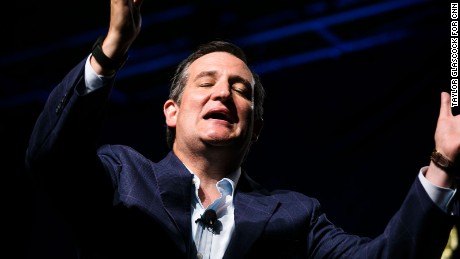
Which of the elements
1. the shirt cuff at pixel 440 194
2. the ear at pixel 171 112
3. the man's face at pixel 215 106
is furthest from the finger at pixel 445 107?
the ear at pixel 171 112

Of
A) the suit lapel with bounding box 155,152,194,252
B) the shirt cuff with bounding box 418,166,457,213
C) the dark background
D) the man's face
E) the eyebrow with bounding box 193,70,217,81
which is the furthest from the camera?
the dark background

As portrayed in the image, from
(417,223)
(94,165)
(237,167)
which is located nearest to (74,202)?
(94,165)

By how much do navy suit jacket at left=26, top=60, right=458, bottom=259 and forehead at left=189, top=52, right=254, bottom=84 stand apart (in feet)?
1.28

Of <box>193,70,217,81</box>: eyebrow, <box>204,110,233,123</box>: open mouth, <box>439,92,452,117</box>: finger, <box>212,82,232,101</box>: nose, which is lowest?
<box>204,110,233,123</box>: open mouth

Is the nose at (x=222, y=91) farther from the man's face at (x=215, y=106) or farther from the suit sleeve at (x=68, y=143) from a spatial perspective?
the suit sleeve at (x=68, y=143)

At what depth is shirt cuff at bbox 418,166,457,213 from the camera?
1.22 meters

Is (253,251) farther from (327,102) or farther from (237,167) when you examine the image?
(327,102)

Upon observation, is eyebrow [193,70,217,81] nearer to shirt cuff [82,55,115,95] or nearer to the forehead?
the forehead

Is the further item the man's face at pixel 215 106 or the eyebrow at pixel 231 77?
the eyebrow at pixel 231 77

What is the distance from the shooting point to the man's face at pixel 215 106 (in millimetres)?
1723

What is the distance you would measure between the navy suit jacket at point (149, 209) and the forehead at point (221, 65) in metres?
0.39

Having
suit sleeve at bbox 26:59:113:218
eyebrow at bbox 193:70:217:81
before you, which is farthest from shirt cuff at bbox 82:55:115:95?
eyebrow at bbox 193:70:217:81

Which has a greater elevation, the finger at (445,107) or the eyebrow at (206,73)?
the finger at (445,107)

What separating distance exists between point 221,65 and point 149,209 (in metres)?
0.67
